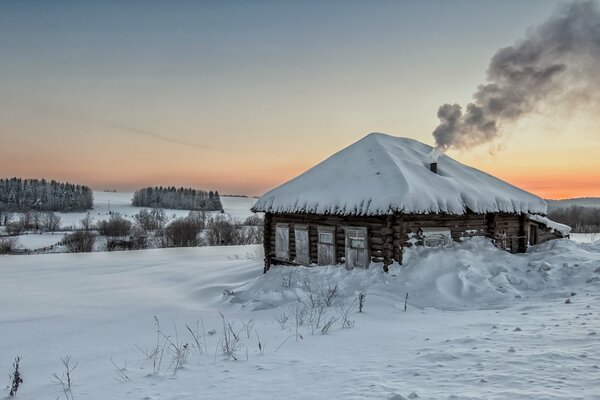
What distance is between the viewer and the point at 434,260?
37.1ft

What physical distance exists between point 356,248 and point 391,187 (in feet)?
7.02

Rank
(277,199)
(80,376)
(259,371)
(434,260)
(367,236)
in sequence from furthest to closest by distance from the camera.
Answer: (277,199)
(367,236)
(434,260)
(80,376)
(259,371)

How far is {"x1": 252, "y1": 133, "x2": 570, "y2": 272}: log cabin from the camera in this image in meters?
11.7

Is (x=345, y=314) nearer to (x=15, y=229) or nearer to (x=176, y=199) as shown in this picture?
(x=15, y=229)

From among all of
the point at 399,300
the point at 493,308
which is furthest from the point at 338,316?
the point at 493,308

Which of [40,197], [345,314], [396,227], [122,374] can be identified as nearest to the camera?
[122,374]

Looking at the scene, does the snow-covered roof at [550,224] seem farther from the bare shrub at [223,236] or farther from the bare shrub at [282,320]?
the bare shrub at [223,236]

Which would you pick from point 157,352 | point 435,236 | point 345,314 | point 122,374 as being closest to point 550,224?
point 435,236

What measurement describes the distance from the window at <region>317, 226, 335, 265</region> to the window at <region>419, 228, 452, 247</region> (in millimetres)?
2826

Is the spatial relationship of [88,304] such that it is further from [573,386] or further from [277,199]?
[573,386]

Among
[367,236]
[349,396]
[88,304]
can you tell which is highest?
[367,236]

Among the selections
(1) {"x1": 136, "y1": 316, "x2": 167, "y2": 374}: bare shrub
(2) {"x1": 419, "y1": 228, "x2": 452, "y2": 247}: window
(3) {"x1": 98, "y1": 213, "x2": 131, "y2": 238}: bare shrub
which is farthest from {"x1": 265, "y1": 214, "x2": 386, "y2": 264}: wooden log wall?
(3) {"x1": 98, "y1": 213, "x2": 131, "y2": 238}: bare shrub

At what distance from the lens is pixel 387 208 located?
1111cm

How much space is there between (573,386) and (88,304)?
491 inches
